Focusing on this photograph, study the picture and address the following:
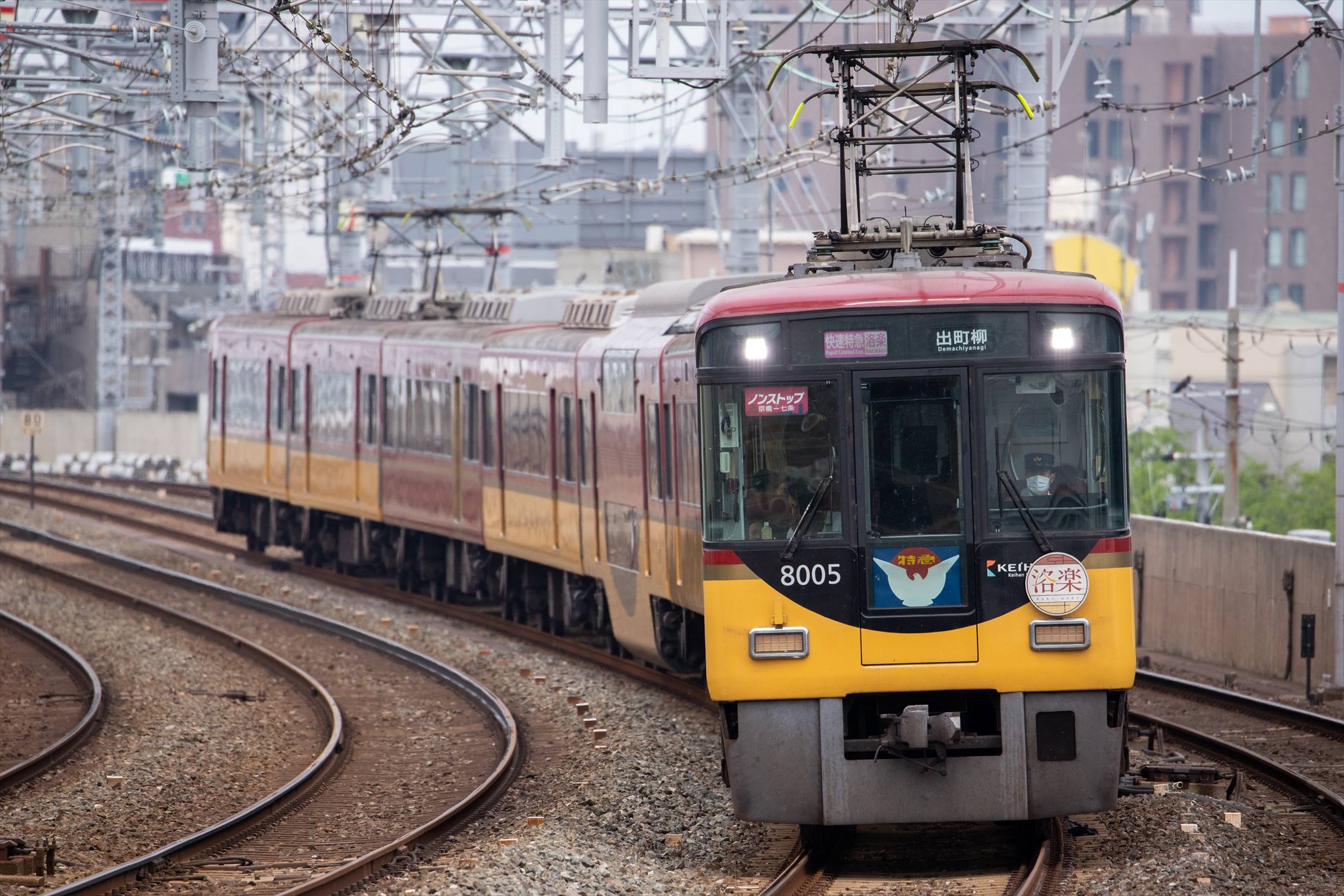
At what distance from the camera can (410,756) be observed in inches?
525

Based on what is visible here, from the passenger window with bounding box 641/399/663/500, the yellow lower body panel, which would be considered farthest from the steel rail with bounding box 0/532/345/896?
the yellow lower body panel

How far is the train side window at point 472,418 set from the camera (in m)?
20.5

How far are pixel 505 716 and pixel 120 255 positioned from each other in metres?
40.2

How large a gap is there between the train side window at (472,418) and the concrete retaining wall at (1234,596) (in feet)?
21.4

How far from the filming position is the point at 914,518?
9.01 meters

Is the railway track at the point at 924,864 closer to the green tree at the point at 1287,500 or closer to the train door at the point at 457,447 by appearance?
the train door at the point at 457,447

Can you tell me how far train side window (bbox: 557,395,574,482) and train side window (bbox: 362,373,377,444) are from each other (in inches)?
249

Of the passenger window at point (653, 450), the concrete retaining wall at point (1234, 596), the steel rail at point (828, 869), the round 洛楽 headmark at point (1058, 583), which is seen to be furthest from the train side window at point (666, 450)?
the concrete retaining wall at point (1234, 596)

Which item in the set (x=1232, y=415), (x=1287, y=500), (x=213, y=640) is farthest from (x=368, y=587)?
(x=1287, y=500)

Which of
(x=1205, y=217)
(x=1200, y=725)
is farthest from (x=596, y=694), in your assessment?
(x=1205, y=217)

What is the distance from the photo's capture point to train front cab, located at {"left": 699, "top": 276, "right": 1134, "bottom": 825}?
893cm

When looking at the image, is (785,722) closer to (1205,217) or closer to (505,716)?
(505,716)

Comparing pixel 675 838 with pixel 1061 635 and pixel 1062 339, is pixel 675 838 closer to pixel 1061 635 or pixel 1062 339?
pixel 1061 635

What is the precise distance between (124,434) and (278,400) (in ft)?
95.2
